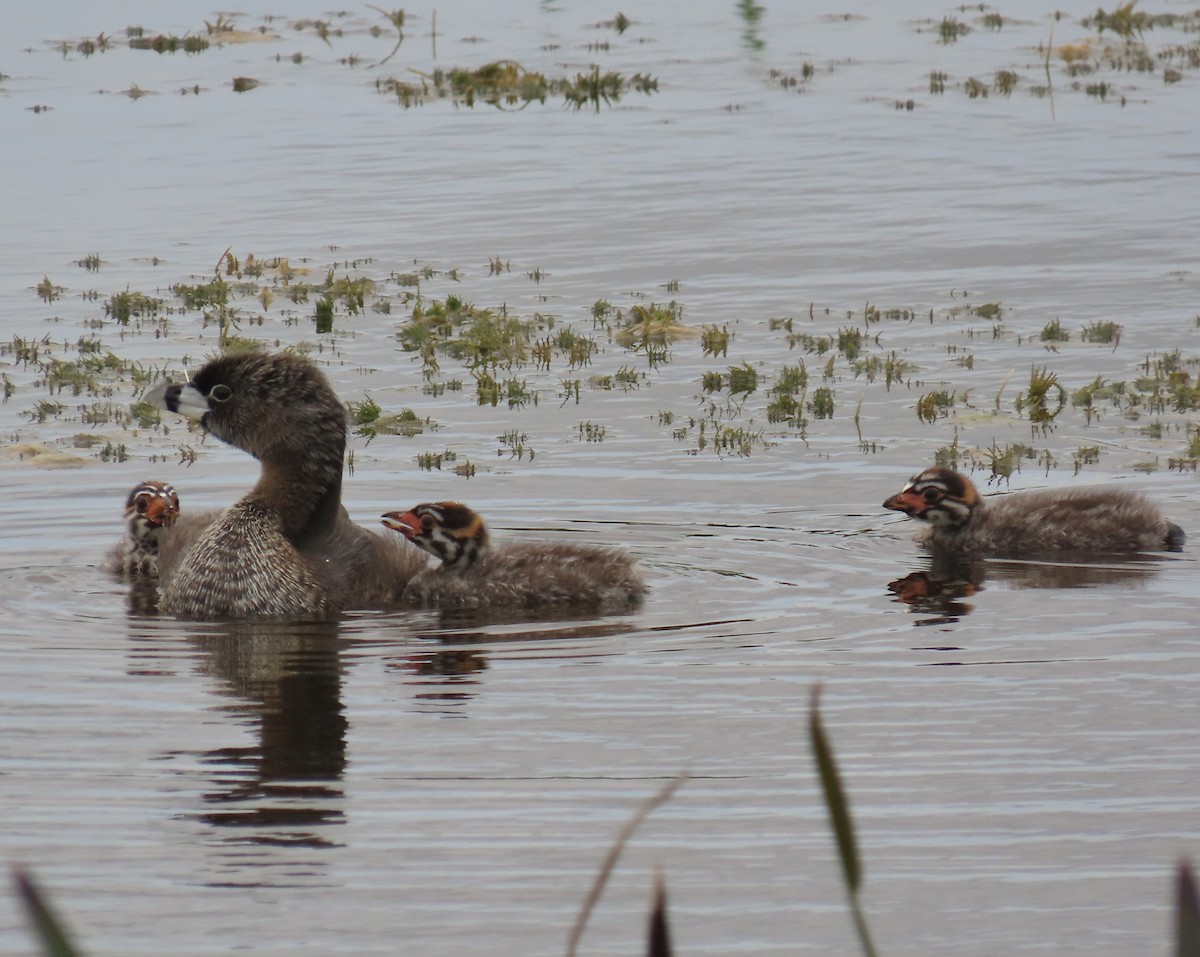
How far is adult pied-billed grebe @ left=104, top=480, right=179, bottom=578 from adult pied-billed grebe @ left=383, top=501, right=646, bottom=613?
58.8 inches

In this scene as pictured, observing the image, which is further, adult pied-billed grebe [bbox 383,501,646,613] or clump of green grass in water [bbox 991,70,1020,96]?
clump of green grass in water [bbox 991,70,1020,96]

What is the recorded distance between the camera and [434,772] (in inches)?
309

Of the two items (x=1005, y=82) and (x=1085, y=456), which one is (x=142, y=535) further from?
(x=1005, y=82)

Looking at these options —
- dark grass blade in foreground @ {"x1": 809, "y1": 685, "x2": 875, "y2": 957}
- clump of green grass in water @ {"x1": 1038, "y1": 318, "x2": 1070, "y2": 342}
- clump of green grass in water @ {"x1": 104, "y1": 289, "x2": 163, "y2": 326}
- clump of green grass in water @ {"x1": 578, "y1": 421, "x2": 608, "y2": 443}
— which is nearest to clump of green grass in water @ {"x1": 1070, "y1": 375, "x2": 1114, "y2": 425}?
clump of green grass in water @ {"x1": 1038, "y1": 318, "x2": 1070, "y2": 342}

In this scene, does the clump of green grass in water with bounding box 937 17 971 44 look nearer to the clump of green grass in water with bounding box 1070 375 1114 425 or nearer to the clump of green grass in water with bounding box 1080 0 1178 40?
the clump of green grass in water with bounding box 1080 0 1178 40

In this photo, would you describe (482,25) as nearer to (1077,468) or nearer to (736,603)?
(1077,468)

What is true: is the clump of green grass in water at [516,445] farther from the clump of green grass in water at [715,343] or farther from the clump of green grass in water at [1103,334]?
the clump of green grass in water at [1103,334]

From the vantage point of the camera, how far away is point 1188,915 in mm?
2434

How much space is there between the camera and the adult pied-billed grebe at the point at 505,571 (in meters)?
10.5

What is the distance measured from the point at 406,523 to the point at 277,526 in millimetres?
668

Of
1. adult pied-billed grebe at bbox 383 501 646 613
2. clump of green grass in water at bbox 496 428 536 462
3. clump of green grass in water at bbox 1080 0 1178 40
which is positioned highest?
clump of green grass in water at bbox 1080 0 1178 40

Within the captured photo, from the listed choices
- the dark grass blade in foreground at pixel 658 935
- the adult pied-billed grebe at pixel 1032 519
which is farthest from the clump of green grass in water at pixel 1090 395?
the dark grass blade in foreground at pixel 658 935

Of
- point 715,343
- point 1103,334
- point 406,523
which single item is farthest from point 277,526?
point 1103,334

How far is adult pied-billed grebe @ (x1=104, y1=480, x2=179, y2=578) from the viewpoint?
11.5 meters
